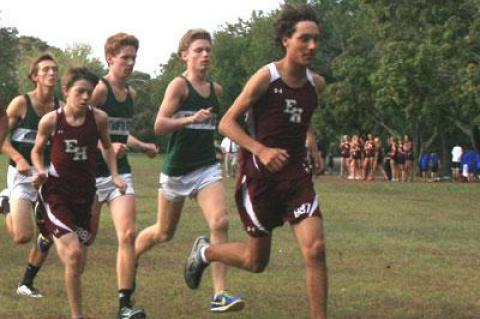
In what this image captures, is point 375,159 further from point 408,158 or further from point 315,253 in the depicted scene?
point 315,253

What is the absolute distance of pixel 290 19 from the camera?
25.8 ft

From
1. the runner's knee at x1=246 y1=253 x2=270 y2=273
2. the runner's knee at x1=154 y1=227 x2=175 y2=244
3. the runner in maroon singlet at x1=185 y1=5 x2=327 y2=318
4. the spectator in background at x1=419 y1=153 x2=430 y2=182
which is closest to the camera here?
the runner in maroon singlet at x1=185 y1=5 x2=327 y2=318

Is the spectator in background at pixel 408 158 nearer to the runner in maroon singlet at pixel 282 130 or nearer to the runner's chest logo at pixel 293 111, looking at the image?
the runner in maroon singlet at pixel 282 130

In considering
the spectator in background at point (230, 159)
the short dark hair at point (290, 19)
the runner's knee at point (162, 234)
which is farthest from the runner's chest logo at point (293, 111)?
the spectator in background at point (230, 159)

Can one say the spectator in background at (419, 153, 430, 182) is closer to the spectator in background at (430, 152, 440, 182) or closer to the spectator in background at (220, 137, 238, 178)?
the spectator in background at (430, 152, 440, 182)

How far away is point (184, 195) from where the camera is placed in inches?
380

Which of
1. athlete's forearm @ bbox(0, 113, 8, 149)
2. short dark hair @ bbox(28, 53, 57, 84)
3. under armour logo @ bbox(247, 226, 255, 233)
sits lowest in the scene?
under armour logo @ bbox(247, 226, 255, 233)

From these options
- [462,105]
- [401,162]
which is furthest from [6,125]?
[401,162]

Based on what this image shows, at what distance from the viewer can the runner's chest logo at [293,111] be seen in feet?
25.5

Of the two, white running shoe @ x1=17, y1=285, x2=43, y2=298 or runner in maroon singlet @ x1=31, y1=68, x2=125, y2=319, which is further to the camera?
white running shoe @ x1=17, y1=285, x2=43, y2=298

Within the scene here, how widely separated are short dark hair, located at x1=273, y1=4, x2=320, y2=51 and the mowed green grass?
2.47 meters

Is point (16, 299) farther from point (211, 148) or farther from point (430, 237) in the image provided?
point (430, 237)

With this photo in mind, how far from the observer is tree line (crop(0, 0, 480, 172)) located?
41.0m

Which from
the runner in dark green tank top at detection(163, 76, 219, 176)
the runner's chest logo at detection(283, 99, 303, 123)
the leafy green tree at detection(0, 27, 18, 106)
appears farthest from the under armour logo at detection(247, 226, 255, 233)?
the leafy green tree at detection(0, 27, 18, 106)
